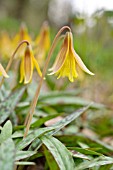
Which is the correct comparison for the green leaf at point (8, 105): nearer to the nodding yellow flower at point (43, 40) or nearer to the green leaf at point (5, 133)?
the green leaf at point (5, 133)

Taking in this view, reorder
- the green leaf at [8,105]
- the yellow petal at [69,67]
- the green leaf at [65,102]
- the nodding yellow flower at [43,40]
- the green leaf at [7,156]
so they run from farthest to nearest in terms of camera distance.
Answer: the nodding yellow flower at [43,40] → the green leaf at [65,102] → the green leaf at [8,105] → the yellow petal at [69,67] → the green leaf at [7,156]

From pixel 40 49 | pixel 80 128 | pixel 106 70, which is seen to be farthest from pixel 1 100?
pixel 106 70

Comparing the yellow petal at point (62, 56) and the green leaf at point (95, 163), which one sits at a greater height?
the yellow petal at point (62, 56)

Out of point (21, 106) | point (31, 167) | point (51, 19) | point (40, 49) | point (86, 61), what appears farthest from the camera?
point (51, 19)

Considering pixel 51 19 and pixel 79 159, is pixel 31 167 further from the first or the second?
pixel 51 19

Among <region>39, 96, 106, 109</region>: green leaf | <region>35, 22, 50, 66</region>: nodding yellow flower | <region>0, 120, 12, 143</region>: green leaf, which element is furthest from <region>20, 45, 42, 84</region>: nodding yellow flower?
<region>35, 22, 50, 66</region>: nodding yellow flower

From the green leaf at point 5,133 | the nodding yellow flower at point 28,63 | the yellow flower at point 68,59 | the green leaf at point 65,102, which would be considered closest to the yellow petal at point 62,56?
the yellow flower at point 68,59

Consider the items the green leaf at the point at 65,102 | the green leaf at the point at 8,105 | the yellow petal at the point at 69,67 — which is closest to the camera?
the yellow petal at the point at 69,67

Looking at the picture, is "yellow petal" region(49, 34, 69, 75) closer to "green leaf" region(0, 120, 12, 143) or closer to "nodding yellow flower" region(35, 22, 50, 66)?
"green leaf" region(0, 120, 12, 143)

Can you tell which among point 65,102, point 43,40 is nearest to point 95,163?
point 65,102
